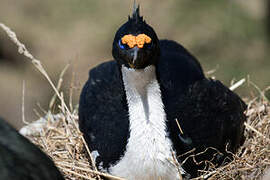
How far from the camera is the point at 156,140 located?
4.36 m

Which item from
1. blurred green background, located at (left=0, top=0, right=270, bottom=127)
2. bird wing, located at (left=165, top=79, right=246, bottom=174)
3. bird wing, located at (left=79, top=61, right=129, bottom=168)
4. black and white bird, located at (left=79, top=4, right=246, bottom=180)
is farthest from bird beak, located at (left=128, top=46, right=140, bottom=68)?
blurred green background, located at (left=0, top=0, right=270, bottom=127)

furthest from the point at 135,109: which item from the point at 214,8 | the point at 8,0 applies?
the point at 8,0

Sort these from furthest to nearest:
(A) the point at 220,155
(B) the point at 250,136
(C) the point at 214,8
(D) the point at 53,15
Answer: (D) the point at 53,15 → (C) the point at 214,8 → (B) the point at 250,136 → (A) the point at 220,155

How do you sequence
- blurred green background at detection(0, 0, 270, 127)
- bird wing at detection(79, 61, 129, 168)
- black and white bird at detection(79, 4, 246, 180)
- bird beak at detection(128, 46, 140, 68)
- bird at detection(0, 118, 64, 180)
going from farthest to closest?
blurred green background at detection(0, 0, 270, 127)
bird wing at detection(79, 61, 129, 168)
black and white bird at detection(79, 4, 246, 180)
bird beak at detection(128, 46, 140, 68)
bird at detection(0, 118, 64, 180)

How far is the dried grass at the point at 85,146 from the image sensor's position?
14.7 feet

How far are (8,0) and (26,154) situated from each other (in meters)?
10.1

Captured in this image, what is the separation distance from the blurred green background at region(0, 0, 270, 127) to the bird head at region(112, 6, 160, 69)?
18.4ft

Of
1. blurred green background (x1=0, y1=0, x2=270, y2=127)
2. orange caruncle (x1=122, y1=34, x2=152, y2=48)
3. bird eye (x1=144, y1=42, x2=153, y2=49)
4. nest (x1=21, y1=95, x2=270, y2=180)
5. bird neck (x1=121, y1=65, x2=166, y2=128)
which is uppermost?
orange caruncle (x1=122, y1=34, x2=152, y2=48)

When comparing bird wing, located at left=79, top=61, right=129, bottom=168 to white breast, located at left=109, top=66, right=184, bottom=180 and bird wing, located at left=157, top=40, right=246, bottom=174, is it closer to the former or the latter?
white breast, located at left=109, top=66, right=184, bottom=180

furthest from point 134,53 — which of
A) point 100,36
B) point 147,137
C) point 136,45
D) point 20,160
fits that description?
point 100,36

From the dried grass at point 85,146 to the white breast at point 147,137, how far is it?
0.74 feet

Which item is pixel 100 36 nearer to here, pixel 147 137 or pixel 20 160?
pixel 147 137

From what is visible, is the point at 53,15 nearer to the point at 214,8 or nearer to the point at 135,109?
the point at 214,8

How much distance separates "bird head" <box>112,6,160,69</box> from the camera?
4.12 m
